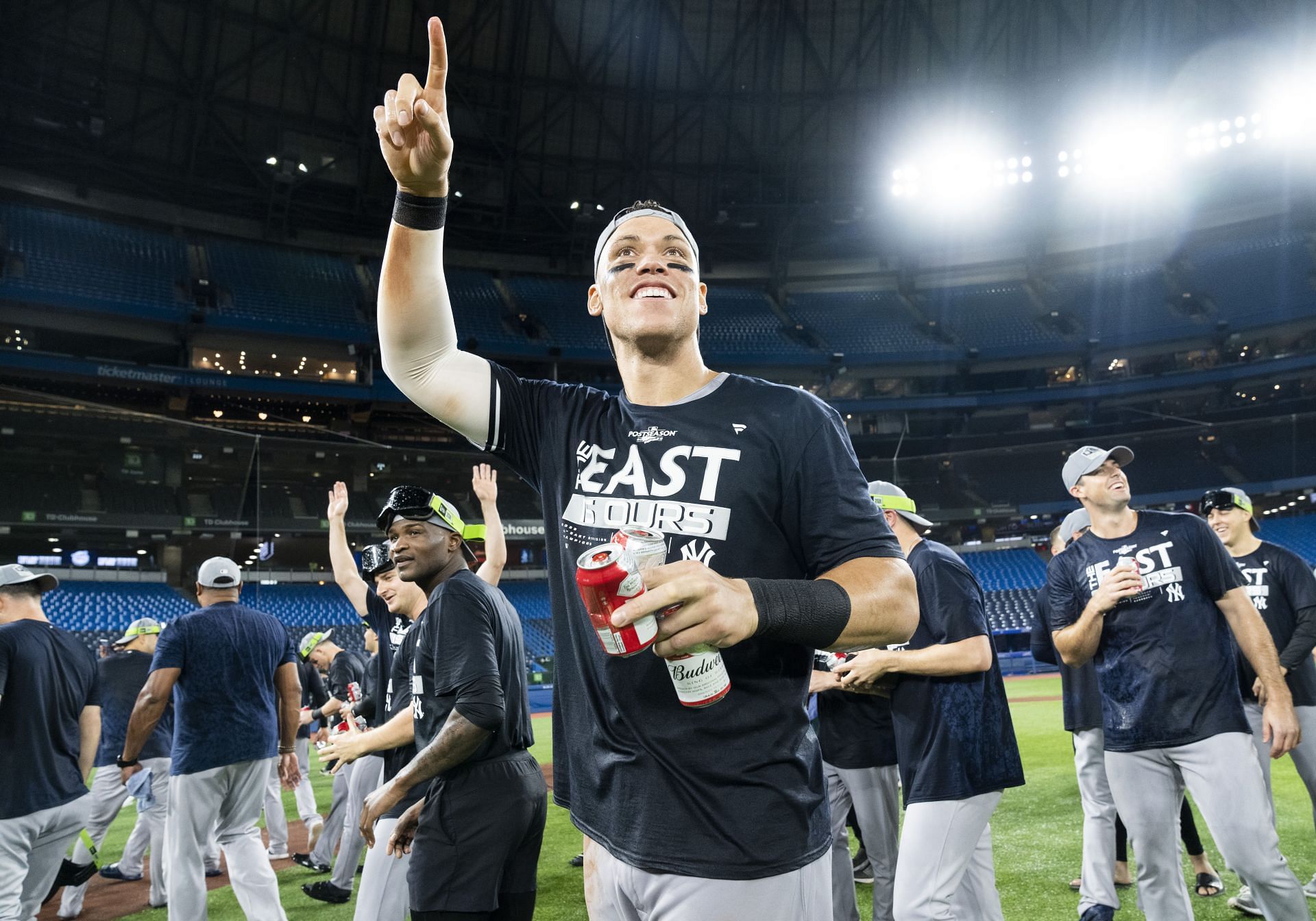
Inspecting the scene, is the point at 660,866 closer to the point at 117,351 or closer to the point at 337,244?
the point at 117,351

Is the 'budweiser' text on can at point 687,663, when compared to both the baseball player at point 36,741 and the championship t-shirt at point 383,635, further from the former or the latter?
the baseball player at point 36,741

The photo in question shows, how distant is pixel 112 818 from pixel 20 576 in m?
4.16

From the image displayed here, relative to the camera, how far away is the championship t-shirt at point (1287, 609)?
19.6ft

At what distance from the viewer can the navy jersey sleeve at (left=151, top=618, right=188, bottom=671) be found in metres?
5.96

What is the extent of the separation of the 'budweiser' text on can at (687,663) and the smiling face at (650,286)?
746mm

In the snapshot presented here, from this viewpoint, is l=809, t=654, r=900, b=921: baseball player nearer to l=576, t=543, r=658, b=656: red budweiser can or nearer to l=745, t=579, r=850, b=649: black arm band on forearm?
l=745, t=579, r=850, b=649: black arm band on forearm

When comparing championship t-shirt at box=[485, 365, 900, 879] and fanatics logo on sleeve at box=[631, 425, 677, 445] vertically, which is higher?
fanatics logo on sleeve at box=[631, 425, 677, 445]

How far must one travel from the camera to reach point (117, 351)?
31172 mm

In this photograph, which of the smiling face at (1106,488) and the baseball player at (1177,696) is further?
the smiling face at (1106,488)

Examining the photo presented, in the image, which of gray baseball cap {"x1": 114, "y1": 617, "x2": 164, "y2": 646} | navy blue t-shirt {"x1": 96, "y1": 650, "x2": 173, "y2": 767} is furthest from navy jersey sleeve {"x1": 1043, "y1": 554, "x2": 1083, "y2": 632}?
gray baseball cap {"x1": 114, "y1": 617, "x2": 164, "y2": 646}

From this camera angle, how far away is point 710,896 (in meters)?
1.84

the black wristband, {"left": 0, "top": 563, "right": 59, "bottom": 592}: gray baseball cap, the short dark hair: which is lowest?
the short dark hair

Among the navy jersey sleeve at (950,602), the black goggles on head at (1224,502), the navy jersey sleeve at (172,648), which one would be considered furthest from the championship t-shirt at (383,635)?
the black goggles on head at (1224,502)

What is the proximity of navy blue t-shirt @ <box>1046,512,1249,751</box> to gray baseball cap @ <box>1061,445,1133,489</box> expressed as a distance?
0.37m
